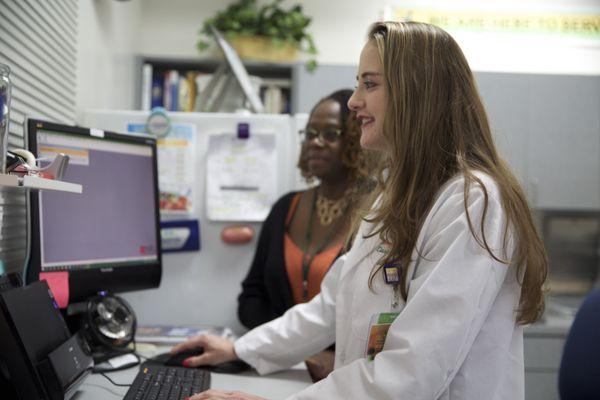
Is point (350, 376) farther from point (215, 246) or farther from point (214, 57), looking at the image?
point (214, 57)

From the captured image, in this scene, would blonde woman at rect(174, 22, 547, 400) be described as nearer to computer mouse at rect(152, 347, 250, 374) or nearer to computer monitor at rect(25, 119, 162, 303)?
computer mouse at rect(152, 347, 250, 374)

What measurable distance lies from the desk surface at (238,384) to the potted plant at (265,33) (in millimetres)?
2096

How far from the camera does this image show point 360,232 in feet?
3.95

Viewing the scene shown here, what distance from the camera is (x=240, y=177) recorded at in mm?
1916

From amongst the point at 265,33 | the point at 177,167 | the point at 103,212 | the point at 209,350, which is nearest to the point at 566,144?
the point at 265,33

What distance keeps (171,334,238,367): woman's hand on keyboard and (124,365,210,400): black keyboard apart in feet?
0.21

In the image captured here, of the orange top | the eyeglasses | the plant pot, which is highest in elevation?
the plant pot

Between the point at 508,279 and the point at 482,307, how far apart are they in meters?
0.10

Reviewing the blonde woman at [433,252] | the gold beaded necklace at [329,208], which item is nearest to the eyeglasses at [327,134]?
the gold beaded necklace at [329,208]

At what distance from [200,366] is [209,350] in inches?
1.7

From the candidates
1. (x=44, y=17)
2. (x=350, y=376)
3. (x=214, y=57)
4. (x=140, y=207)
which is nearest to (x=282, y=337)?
(x=350, y=376)

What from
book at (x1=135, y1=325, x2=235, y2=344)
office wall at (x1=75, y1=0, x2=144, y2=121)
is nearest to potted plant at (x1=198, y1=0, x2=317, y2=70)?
office wall at (x1=75, y1=0, x2=144, y2=121)

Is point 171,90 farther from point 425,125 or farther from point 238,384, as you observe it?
point 425,125

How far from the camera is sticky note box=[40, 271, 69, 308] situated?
3.97ft
